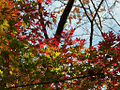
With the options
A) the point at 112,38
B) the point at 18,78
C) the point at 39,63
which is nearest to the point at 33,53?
the point at 39,63

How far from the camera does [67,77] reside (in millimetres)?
1994

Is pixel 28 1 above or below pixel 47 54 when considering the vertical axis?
above

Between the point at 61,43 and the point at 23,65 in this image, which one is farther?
the point at 61,43

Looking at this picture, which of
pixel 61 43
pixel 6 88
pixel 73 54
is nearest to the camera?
pixel 6 88

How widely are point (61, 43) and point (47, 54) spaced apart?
481mm

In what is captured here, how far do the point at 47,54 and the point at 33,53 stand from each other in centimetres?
22

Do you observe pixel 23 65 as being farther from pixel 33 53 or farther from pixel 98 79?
pixel 98 79

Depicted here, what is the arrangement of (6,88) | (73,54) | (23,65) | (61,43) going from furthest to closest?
(61,43) → (73,54) → (23,65) → (6,88)

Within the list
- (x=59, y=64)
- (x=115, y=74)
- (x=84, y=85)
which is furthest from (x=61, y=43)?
(x=115, y=74)

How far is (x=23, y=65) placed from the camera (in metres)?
1.82

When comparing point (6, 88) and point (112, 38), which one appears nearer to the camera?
point (6, 88)

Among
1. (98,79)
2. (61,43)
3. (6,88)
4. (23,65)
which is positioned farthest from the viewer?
(61,43)

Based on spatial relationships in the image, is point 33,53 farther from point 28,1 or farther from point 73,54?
point 28,1

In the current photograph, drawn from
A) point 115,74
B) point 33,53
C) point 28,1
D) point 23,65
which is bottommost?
point 115,74
